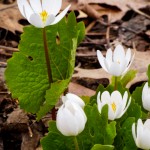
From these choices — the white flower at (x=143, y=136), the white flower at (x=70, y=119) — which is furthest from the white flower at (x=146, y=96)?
the white flower at (x=70, y=119)

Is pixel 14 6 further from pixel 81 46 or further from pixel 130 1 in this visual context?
pixel 130 1

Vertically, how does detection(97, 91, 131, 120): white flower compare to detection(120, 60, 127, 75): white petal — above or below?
below

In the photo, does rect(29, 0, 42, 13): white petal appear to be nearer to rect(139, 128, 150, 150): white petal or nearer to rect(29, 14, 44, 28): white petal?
rect(29, 14, 44, 28): white petal

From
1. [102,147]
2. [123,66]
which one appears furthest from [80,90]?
[102,147]

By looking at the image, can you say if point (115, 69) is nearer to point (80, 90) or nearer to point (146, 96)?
point (146, 96)

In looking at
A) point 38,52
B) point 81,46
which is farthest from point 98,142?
point 81,46

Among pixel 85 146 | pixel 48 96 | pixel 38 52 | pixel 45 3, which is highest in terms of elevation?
pixel 45 3

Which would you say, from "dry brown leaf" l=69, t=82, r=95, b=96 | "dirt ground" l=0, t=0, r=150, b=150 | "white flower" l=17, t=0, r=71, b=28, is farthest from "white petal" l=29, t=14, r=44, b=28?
"dry brown leaf" l=69, t=82, r=95, b=96
